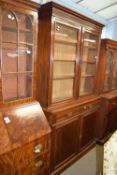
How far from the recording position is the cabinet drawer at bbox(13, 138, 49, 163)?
136 cm

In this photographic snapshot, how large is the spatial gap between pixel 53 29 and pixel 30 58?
0.41 meters

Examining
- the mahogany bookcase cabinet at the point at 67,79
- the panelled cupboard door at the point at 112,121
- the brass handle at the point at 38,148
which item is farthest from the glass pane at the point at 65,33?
the panelled cupboard door at the point at 112,121

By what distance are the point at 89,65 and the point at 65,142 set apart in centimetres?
127

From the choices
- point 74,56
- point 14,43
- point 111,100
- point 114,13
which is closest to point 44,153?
point 14,43

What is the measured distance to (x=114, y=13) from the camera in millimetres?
3084

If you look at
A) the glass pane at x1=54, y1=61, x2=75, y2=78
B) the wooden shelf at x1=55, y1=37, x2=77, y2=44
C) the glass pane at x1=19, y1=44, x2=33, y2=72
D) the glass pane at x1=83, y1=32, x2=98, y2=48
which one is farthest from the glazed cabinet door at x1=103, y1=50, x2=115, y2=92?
the glass pane at x1=19, y1=44, x2=33, y2=72

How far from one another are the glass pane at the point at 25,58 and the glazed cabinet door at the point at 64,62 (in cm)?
36

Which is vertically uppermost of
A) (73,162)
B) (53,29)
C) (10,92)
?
(53,29)

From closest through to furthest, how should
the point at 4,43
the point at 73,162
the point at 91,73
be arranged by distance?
the point at 4,43, the point at 73,162, the point at 91,73

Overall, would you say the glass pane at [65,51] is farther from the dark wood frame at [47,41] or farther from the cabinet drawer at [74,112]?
the cabinet drawer at [74,112]

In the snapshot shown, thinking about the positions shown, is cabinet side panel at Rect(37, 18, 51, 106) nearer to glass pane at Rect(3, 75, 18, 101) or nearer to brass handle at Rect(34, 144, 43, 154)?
glass pane at Rect(3, 75, 18, 101)

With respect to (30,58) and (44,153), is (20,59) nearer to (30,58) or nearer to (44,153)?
(30,58)

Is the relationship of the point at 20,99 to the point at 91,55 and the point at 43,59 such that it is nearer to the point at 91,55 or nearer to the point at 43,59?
the point at 43,59

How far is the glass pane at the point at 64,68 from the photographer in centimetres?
211
